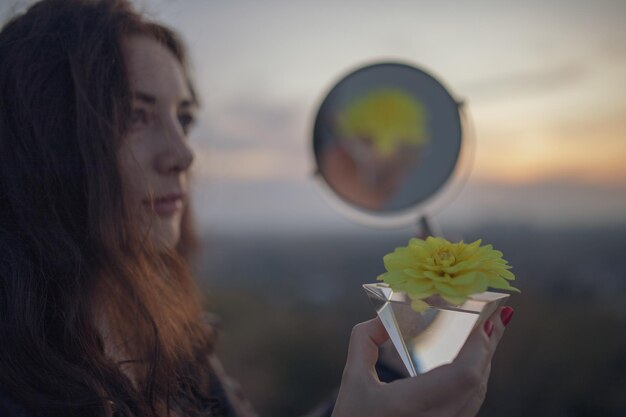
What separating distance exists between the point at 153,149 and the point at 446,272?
786 millimetres

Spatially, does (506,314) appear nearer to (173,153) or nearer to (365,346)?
(365,346)

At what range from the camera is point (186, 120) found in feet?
4.45

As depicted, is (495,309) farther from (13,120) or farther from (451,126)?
(13,120)

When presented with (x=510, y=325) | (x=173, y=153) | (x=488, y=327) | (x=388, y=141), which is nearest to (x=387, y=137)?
(x=388, y=141)

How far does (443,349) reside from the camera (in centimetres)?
74

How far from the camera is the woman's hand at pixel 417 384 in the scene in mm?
675

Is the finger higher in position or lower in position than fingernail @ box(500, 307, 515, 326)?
lower

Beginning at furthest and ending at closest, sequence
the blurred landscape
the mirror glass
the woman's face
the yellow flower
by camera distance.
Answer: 1. the blurred landscape
2. the mirror glass
3. the woman's face
4. the yellow flower

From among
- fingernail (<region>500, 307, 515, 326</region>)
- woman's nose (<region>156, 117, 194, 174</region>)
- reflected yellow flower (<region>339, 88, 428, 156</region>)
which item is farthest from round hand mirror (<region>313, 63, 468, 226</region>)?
fingernail (<region>500, 307, 515, 326</region>)

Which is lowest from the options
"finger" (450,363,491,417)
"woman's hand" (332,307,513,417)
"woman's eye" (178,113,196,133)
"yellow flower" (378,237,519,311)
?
"finger" (450,363,491,417)

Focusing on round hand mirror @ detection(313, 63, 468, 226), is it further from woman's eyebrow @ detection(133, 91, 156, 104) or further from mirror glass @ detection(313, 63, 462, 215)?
woman's eyebrow @ detection(133, 91, 156, 104)

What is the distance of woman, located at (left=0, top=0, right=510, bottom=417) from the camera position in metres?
0.89

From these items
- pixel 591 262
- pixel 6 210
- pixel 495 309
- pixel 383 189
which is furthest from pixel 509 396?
pixel 6 210

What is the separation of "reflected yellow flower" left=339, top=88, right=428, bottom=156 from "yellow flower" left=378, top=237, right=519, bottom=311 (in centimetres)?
62
